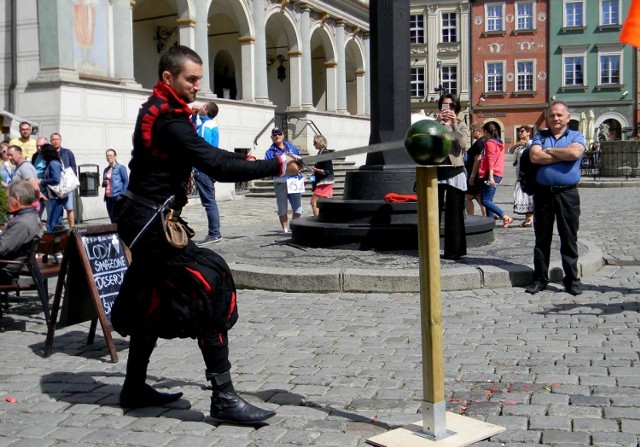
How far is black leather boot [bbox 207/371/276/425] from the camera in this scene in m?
3.99

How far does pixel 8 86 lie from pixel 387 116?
1092cm

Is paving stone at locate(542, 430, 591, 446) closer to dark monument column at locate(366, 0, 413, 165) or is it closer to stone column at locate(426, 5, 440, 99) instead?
dark monument column at locate(366, 0, 413, 165)

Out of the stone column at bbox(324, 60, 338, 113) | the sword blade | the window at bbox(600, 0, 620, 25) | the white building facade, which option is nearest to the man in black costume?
the sword blade

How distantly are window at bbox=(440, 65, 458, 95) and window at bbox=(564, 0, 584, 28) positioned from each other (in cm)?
784

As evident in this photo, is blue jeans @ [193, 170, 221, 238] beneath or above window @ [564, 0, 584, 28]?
beneath

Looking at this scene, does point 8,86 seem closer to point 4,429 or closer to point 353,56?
point 4,429

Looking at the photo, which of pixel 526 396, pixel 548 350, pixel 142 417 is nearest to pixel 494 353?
pixel 548 350

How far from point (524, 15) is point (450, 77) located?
6.35m

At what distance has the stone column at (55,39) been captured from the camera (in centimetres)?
1703

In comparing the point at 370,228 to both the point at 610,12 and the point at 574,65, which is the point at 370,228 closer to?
the point at 574,65

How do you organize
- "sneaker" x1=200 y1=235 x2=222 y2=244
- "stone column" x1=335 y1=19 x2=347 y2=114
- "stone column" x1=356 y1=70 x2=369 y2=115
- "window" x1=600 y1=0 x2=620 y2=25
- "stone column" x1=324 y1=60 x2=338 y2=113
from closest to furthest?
1. "sneaker" x1=200 y1=235 x2=222 y2=244
2. "stone column" x1=335 y1=19 x2=347 y2=114
3. "stone column" x1=324 y1=60 x2=338 y2=113
4. "stone column" x1=356 y1=70 x2=369 y2=115
5. "window" x1=600 y1=0 x2=620 y2=25

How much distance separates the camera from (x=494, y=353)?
537cm

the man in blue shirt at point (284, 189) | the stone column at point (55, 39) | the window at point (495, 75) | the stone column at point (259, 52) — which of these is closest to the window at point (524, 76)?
the window at point (495, 75)

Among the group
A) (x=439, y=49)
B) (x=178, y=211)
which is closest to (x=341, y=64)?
(x=439, y=49)
